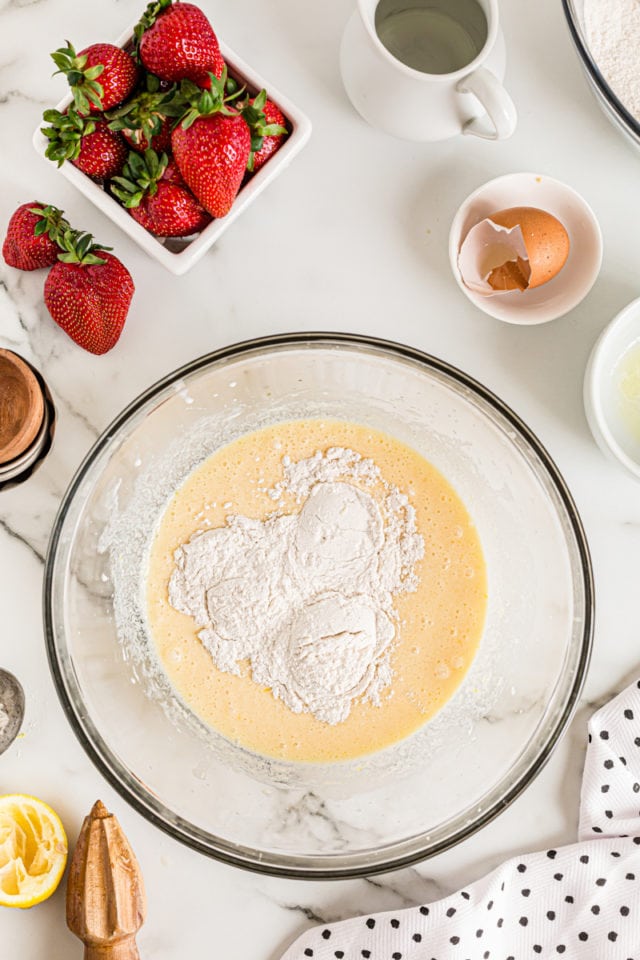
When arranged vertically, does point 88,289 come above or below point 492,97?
above

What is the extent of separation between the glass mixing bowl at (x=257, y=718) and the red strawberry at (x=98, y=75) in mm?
354

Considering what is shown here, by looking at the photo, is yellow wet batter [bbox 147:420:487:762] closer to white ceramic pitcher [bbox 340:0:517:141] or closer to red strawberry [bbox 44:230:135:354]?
red strawberry [bbox 44:230:135:354]

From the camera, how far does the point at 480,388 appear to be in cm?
121

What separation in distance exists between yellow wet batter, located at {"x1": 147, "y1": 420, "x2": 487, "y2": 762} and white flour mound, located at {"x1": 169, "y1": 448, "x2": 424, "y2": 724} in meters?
0.02

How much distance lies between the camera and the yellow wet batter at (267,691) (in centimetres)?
129

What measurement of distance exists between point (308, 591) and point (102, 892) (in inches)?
20.0

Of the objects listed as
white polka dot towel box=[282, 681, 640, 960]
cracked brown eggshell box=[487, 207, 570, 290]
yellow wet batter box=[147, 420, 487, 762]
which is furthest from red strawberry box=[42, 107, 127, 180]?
white polka dot towel box=[282, 681, 640, 960]

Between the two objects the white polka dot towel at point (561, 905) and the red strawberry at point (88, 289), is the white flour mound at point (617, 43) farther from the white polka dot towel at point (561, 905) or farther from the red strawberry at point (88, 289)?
the white polka dot towel at point (561, 905)

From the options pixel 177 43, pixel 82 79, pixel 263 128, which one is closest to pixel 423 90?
pixel 263 128

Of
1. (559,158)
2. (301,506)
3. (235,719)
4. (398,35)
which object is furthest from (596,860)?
(398,35)

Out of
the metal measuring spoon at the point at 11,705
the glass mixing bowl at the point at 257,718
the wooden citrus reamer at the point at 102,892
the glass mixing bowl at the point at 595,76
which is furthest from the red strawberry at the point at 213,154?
the wooden citrus reamer at the point at 102,892

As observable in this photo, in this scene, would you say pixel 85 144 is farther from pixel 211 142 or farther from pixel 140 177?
pixel 211 142

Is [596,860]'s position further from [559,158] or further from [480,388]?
[559,158]

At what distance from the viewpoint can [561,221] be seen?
1292mm
